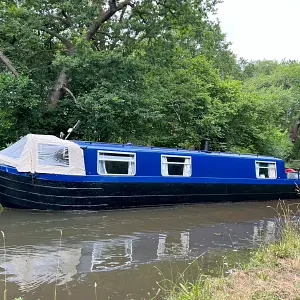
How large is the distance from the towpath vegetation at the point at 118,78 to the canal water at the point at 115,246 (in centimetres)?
415

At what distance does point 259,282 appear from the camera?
12.9 ft

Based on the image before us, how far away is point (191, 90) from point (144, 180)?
7.00 metres

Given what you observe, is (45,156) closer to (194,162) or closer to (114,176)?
(114,176)

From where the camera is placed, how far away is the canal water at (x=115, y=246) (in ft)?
15.0

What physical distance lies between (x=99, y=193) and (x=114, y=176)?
0.60 m

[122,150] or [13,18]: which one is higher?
[13,18]

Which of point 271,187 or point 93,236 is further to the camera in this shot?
point 271,187

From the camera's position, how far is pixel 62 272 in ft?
16.5

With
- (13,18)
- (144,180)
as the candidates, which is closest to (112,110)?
(144,180)

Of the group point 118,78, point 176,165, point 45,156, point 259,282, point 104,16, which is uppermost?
point 104,16

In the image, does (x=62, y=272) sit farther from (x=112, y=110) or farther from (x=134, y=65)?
(x=134, y=65)

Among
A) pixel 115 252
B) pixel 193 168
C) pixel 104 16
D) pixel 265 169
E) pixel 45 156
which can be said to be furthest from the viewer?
pixel 104 16

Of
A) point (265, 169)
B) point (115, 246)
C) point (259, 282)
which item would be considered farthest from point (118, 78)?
point (259, 282)

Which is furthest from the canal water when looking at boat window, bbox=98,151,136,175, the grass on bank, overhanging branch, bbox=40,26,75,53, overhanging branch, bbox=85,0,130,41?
overhanging branch, bbox=85,0,130,41
